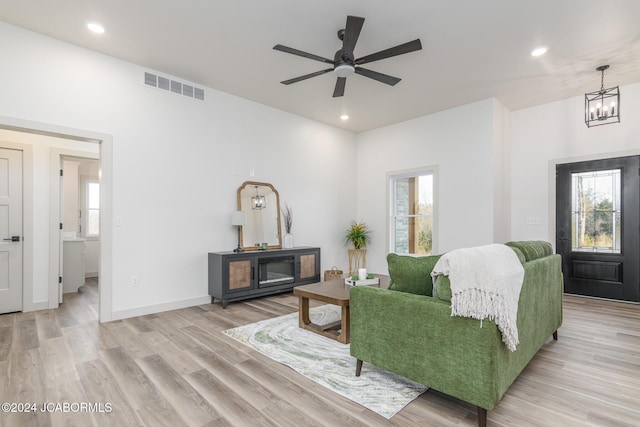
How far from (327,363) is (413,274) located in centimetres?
112

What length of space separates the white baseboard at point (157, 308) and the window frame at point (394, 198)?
12.0 ft

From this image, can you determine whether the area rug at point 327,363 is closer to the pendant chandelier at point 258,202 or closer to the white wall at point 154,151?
the white wall at point 154,151

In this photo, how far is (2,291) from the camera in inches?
157

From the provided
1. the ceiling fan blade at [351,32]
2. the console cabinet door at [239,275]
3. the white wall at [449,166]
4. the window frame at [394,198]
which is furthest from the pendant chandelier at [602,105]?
the console cabinet door at [239,275]

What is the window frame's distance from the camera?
5750 millimetres

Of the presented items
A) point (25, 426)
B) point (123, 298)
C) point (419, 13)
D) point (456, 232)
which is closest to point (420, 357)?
point (25, 426)

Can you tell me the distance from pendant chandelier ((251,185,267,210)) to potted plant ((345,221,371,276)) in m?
2.15

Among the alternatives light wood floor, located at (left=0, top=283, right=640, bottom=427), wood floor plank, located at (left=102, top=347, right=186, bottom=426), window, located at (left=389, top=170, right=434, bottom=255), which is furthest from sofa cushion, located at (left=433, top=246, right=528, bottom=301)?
window, located at (left=389, top=170, right=434, bottom=255)

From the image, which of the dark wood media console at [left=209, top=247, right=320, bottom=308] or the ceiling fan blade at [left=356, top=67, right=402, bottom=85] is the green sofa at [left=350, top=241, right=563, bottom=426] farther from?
the dark wood media console at [left=209, top=247, right=320, bottom=308]

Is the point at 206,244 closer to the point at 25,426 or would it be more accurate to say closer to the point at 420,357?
the point at 25,426

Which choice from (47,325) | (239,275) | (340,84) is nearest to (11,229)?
(47,325)

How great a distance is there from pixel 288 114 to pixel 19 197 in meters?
4.02

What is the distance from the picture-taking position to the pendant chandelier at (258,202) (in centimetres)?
520

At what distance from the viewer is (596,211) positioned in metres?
4.89
